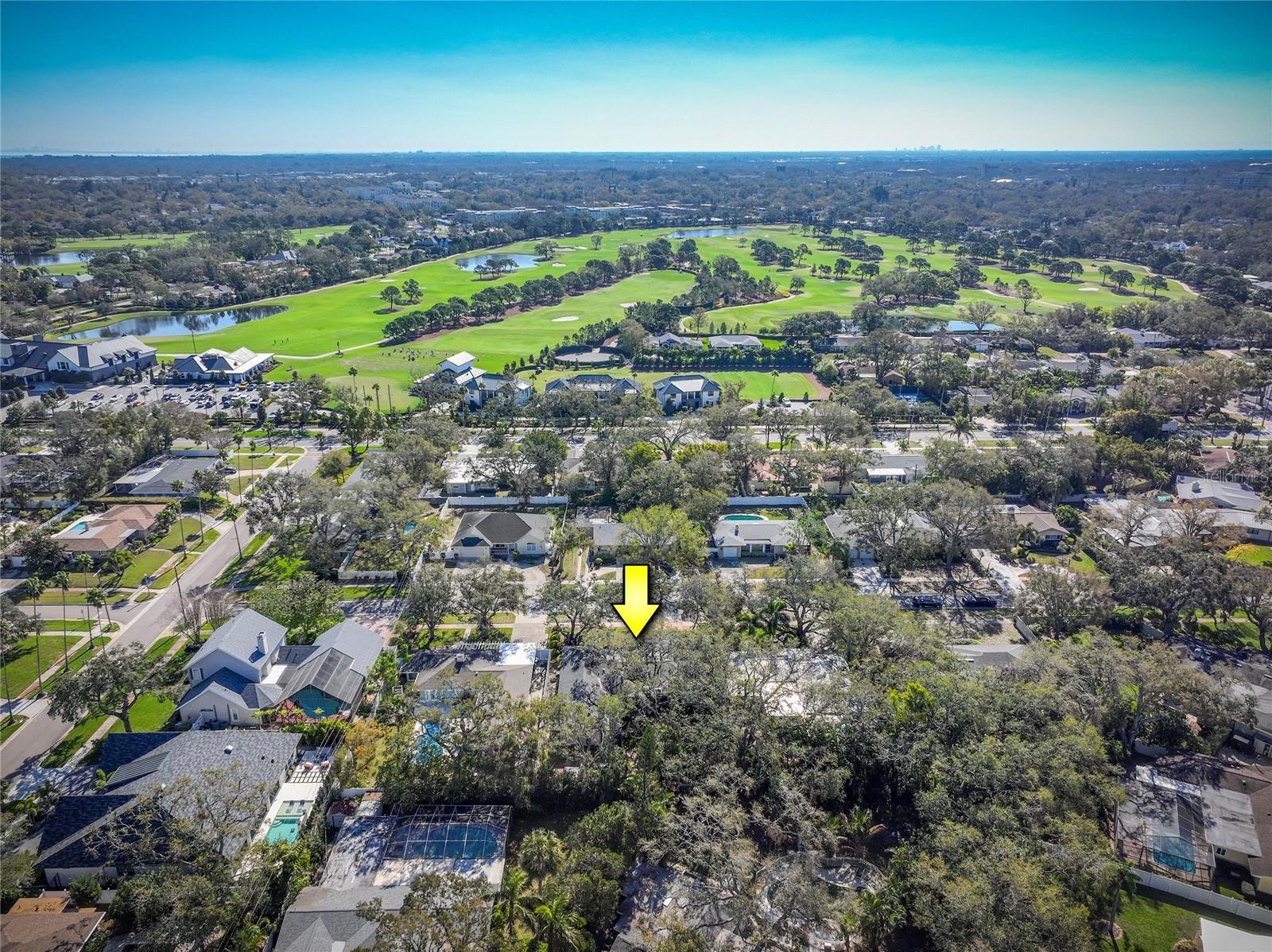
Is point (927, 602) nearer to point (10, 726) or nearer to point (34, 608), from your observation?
point (10, 726)

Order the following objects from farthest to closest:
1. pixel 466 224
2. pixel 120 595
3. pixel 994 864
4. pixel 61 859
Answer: pixel 466 224 → pixel 120 595 → pixel 61 859 → pixel 994 864

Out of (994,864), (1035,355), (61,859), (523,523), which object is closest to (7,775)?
(61,859)

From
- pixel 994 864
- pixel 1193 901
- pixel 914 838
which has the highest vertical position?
pixel 994 864

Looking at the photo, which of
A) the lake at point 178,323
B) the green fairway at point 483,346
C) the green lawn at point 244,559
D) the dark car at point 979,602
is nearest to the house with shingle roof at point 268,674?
the green lawn at point 244,559

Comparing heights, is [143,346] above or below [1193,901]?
above

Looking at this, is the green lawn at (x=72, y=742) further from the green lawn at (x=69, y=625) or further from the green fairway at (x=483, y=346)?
the green fairway at (x=483, y=346)

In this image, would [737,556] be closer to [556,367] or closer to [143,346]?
[556,367]
